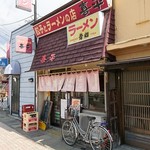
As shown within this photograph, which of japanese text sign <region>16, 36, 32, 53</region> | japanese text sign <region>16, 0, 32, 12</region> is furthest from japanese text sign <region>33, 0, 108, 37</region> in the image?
japanese text sign <region>16, 0, 32, 12</region>

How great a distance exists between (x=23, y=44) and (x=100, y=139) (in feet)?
22.4

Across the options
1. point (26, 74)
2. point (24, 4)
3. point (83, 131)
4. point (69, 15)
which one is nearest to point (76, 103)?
point (83, 131)

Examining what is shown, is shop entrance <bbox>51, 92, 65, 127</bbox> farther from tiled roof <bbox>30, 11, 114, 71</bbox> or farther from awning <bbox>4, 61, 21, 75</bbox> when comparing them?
awning <bbox>4, 61, 21, 75</bbox>

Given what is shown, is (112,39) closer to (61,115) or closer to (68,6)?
(68,6)

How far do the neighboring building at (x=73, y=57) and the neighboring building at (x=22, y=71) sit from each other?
660 mm

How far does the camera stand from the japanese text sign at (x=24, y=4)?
443 inches

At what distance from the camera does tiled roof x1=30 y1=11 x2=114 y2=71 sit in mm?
7328

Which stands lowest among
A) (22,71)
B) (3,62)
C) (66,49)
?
(22,71)

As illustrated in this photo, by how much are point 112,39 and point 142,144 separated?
369 centimetres

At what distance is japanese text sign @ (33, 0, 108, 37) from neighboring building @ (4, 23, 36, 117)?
973 millimetres

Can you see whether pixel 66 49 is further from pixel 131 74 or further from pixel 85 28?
pixel 131 74

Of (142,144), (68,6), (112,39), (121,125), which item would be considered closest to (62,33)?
(68,6)

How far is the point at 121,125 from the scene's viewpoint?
7.39m

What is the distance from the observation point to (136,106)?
7.02m
